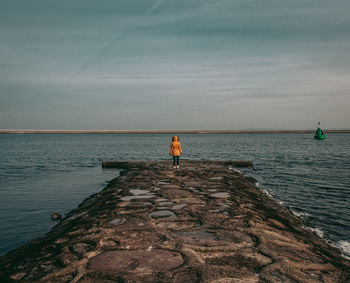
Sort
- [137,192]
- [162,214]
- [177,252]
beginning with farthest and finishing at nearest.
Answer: [137,192] → [162,214] → [177,252]

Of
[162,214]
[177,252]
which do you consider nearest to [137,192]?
[162,214]

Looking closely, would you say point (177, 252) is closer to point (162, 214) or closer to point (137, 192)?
point (162, 214)

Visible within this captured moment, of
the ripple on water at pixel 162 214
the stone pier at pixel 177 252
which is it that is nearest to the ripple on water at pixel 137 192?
the stone pier at pixel 177 252

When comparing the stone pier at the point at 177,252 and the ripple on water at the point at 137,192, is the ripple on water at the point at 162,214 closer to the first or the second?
the stone pier at the point at 177,252

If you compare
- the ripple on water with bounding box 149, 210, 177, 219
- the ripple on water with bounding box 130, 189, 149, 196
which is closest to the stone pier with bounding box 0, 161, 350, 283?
the ripple on water with bounding box 149, 210, 177, 219

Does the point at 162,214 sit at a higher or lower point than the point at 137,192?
higher

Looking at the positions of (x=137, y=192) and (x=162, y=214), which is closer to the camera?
(x=162, y=214)

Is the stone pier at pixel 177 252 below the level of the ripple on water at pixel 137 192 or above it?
above

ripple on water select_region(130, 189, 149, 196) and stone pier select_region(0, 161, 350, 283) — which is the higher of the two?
stone pier select_region(0, 161, 350, 283)

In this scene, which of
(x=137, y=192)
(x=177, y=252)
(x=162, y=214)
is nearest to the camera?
(x=177, y=252)

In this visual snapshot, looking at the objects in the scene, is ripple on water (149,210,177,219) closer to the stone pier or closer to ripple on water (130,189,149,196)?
the stone pier

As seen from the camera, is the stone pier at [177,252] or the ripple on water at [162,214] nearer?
the stone pier at [177,252]

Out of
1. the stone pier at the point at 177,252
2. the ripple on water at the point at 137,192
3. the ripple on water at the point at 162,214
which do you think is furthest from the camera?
the ripple on water at the point at 137,192

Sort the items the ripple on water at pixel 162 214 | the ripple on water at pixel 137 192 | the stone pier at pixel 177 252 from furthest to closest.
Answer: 1. the ripple on water at pixel 137 192
2. the ripple on water at pixel 162 214
3. the stone pier at pixel 177 252
